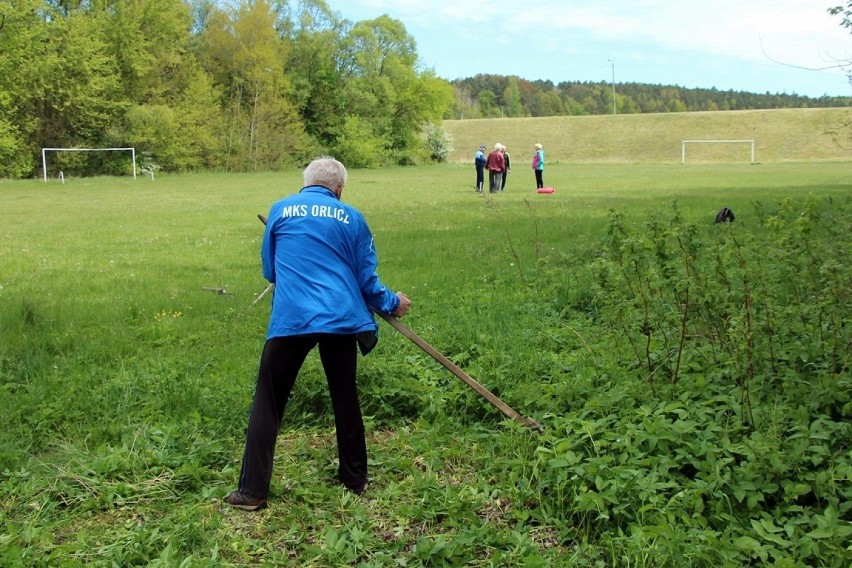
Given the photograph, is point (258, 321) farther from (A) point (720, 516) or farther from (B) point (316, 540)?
(A) point (720, 516)

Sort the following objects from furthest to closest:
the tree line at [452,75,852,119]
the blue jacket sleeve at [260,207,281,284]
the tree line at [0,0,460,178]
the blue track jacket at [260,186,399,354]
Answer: the tree line at [452,75,852,119] → the tree line at [0,0,460,178] → the blue jacket sleeve at [260,207,281,284] → the blue track jacket at [260,186,399,354]

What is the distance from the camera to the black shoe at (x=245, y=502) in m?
4.29

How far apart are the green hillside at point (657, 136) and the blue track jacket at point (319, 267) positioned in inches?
2447

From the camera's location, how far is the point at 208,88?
5716cm

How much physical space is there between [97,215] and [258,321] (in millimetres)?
15170

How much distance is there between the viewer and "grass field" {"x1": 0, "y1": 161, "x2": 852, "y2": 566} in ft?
12.5

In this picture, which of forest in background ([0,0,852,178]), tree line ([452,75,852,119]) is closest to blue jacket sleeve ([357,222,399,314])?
forest in background ([0,0,852,178])

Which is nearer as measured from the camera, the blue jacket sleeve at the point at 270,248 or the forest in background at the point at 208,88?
the blue jacket sleeve at the point at 270,248

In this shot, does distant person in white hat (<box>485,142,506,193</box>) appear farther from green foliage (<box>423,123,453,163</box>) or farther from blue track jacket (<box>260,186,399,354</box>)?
green foliage (<box>423,123,453,163</box>)

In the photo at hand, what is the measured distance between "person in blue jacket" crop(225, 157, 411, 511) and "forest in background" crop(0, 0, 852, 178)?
45.6 meters

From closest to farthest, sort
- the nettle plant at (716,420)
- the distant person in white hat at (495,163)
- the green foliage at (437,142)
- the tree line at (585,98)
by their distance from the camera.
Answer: the nettle plant at (716,420), the distant person in white hat at (495,163), the green foliage at (437,142), the tree line at (585,98)

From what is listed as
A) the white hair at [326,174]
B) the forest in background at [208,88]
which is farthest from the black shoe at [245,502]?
the forest in background at [208,88]

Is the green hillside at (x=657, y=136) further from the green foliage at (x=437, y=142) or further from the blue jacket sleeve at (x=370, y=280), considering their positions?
the blue jacket sleeve at (x=370, y=280)

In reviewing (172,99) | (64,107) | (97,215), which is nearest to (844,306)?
(97,215)
